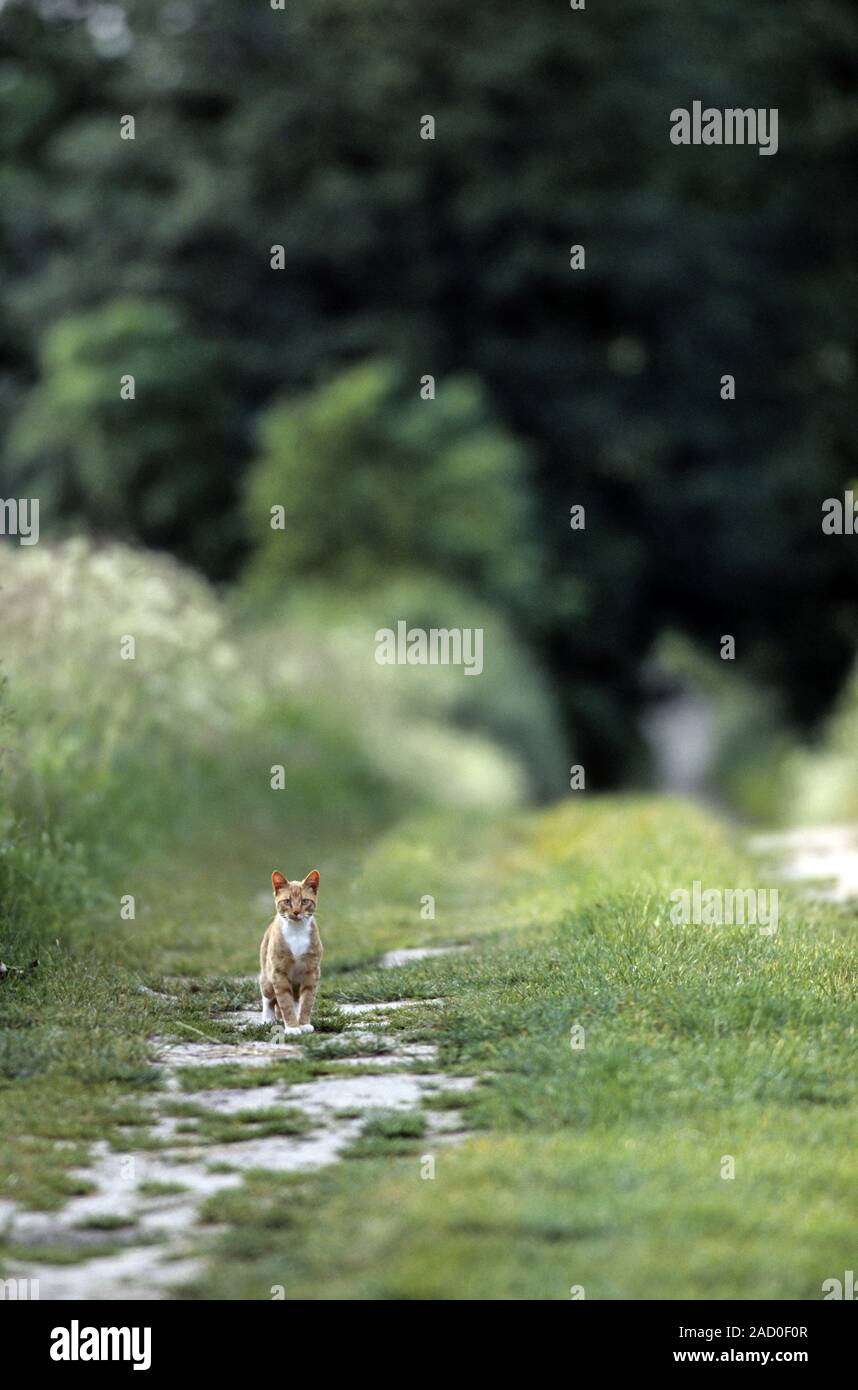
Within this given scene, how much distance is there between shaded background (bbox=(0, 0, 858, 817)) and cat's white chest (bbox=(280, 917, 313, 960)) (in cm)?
1754

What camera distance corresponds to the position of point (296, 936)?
5.95m

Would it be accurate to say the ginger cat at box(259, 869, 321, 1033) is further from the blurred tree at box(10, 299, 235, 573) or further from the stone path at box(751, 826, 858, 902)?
the blurred tree at box(10, 299, 235, 573)

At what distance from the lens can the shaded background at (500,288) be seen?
25.9 m

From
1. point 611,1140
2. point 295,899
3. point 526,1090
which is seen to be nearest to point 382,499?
point 295,899

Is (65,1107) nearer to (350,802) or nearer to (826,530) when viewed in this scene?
(350,802)

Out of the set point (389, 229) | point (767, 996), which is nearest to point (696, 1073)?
point (767, 996)

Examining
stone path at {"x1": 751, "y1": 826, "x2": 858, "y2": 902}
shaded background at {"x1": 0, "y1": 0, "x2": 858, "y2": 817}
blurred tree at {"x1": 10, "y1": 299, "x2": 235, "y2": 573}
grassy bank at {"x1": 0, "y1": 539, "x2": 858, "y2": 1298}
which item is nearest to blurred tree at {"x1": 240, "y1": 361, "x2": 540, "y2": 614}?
shaded background at {"x1": 0, "y1": 0, "x2": 858, "y2": 817}

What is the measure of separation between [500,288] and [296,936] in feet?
71.7

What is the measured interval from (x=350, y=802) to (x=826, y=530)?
49.8 ft

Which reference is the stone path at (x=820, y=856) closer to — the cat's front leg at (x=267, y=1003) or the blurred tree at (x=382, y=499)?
the cat's front leg at (x=267, y=1003)

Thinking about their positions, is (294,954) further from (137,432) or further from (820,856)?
(137,432)

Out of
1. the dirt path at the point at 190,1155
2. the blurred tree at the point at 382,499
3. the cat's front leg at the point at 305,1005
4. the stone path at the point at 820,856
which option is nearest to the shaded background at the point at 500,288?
the blurred tree at the point at 382,499

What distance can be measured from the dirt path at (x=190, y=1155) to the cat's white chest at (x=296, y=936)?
297mm

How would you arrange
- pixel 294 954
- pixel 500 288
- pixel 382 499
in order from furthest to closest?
pixel 500 288
pixel 382 499
pixel 294 954
